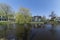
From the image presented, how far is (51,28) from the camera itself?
6.28 ft

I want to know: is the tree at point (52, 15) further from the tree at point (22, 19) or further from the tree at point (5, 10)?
the tree at point (5, 10)

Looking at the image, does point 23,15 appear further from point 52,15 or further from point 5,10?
point 52,15

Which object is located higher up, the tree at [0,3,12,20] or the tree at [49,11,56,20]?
the tree at [0,3,12,20]

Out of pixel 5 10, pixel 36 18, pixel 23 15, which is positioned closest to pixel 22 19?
pixel 23 15

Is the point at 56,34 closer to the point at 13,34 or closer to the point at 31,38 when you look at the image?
the point at 31,38

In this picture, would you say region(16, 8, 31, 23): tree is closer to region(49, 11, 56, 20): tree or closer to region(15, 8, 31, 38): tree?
region(15, 8, 31, 38): tree

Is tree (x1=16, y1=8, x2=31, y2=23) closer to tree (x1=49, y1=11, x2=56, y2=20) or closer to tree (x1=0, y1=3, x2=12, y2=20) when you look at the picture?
tree (x1=0, y1=3, x2=12, y2=20)

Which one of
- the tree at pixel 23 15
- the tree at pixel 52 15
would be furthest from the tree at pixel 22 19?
the tree at pixel 52 15

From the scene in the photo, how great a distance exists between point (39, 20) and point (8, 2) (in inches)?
28.2

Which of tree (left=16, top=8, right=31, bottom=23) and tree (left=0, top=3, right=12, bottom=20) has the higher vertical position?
tree (left=0, top=3, right=12, bottom=20)

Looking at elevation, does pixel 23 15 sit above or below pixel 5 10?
below

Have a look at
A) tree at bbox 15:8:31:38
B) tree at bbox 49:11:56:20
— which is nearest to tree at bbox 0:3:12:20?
tree at bbox 15:8:31:38

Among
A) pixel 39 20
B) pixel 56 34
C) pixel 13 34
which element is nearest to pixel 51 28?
pixel 56 34

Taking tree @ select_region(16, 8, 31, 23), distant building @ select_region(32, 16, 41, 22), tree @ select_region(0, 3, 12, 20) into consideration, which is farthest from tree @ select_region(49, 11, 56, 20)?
tree @ select_region(0, 3, 12, 20)
